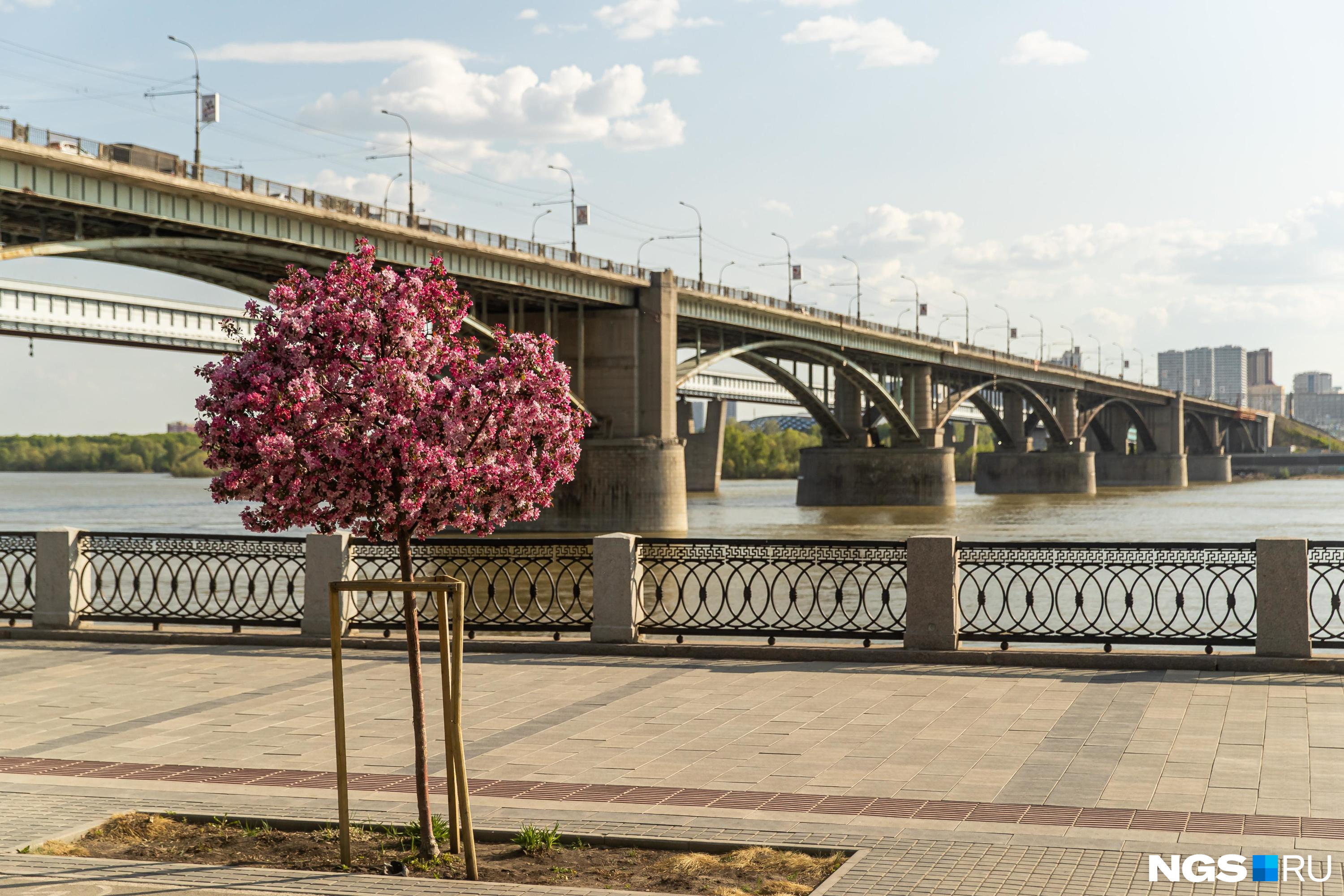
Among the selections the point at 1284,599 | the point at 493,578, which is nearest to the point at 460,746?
the point at 1284,599

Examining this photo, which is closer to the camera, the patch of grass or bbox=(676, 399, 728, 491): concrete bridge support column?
the patch of grass

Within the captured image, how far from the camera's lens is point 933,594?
12.0m

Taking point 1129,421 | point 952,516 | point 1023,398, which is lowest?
point 952,516

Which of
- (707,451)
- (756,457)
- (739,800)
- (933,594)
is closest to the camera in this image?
(739,800)

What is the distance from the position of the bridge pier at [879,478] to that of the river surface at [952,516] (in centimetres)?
132

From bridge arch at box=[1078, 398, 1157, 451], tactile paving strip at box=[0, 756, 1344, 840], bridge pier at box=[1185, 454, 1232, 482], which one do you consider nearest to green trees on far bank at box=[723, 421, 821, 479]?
bridge arch at box=[1078, 398, 1157, 451]

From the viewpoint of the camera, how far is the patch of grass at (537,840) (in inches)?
240

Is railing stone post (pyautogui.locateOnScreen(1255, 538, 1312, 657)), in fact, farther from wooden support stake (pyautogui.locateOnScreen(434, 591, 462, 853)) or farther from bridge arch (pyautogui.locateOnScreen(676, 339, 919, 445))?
bridge arch (pyautogui.locateOnScreen(676, 339, 919, 445))

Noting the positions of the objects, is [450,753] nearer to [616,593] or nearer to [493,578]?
[616,593]

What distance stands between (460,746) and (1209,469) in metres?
139

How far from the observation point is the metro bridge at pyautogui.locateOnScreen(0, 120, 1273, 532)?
3144 cm

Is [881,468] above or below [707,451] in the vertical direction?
below

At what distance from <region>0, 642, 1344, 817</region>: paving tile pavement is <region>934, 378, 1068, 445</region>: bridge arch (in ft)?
247

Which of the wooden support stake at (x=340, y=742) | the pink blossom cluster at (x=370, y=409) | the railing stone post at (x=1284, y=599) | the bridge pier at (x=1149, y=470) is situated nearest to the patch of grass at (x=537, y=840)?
the wooden support stake at (x=340, y=742)
